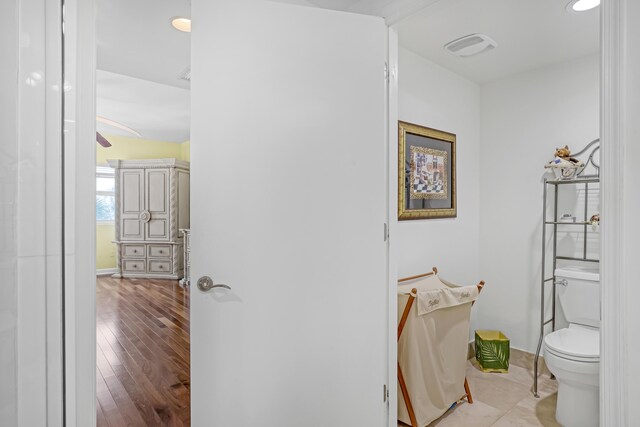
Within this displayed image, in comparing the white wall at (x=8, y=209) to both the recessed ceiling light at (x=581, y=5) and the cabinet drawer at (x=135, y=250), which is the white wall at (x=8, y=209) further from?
the cabinet drawer at (x=135, y=250)

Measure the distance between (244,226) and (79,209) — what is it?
1.86 feet

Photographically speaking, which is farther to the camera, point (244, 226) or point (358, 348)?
point (358, 348)

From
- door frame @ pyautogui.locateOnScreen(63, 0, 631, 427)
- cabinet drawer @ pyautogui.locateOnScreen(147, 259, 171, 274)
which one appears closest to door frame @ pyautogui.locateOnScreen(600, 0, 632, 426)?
door frame @ pyautogui.locateOnScreen(63, 0, 631, 427)

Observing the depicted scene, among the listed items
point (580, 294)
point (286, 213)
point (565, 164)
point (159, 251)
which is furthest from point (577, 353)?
point (159, 251)

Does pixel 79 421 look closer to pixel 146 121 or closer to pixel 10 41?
pixel 10 41

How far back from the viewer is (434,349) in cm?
201

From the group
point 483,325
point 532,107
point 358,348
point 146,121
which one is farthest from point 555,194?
point 146,121

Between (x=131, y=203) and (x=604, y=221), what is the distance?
6544 millimetres

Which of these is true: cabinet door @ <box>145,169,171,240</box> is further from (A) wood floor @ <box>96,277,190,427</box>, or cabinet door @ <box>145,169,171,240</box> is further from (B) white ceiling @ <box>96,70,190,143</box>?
(A) wood floor @ <box>96,277,190,427</box>

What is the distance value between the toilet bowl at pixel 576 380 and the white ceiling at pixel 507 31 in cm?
189

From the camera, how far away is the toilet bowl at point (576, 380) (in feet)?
6.17

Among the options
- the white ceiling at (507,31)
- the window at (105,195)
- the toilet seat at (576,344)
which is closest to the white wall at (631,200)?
the white ceiling at (507,31)

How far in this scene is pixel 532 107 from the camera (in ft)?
9.22

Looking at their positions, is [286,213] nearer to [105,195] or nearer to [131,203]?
[131,203]
